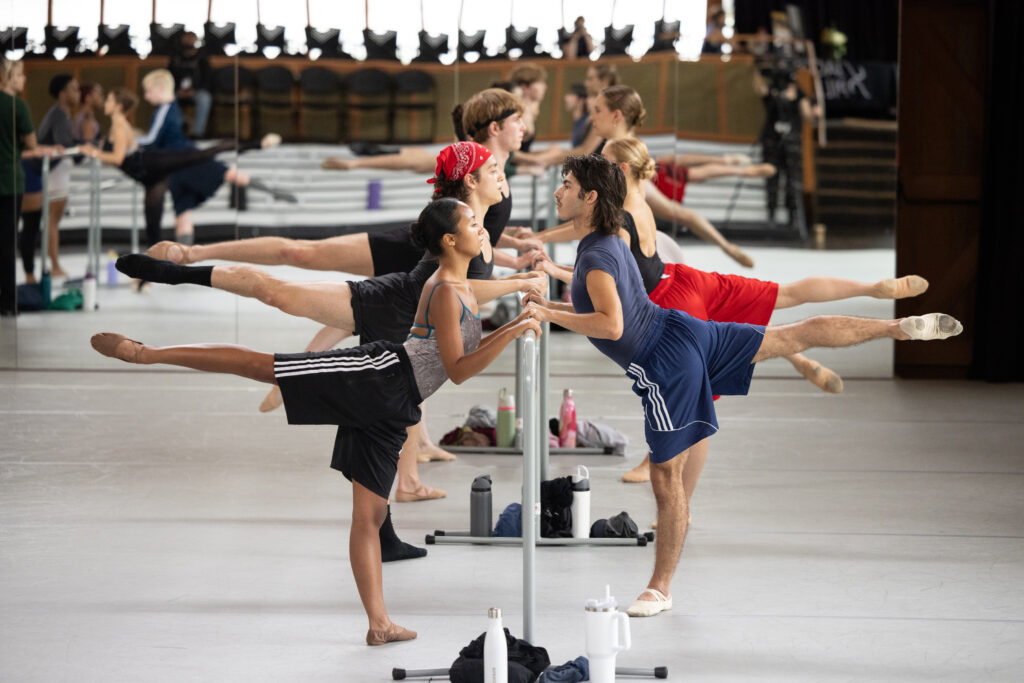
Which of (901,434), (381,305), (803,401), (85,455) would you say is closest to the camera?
(381,305)

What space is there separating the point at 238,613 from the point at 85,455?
9.62 ft

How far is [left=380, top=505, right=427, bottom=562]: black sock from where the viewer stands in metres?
4.88

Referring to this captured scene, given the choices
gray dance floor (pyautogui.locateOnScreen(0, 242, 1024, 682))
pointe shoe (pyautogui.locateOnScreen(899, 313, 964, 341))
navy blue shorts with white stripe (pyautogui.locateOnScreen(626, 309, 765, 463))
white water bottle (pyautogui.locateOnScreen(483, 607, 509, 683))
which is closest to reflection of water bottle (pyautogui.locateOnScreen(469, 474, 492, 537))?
gray dance floor (pyautogui.locateOnScreen(0, 242, 1024, 682))

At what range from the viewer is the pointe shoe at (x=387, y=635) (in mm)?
3902

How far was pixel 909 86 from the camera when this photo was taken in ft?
31.3

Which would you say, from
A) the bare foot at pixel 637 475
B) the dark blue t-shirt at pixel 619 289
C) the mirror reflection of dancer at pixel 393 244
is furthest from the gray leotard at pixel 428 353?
the bare foot at pixel 637 475

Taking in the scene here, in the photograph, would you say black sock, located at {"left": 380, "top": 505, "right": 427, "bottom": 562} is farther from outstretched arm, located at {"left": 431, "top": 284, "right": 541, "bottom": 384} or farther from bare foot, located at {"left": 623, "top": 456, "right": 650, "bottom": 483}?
bare foot, located at {"left": 623, "top": 456, "right": 650, "bottom": 483}

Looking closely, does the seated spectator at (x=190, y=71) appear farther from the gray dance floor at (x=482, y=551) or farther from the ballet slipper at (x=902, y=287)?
the ballet slipper at (x=902, y=287)

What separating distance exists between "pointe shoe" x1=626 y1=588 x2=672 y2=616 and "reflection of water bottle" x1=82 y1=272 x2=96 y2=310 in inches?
281

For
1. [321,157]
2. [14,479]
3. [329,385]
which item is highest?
[321,157]

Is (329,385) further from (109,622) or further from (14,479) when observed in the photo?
(14,479)

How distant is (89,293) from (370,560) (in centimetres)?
703

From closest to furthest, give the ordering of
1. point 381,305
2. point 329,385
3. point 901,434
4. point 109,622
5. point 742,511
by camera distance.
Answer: point 329,385, point 109,622, point 381,305, point 742,511, point 901,434

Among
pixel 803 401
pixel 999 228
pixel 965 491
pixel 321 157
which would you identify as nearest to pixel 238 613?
pixel 965 491
